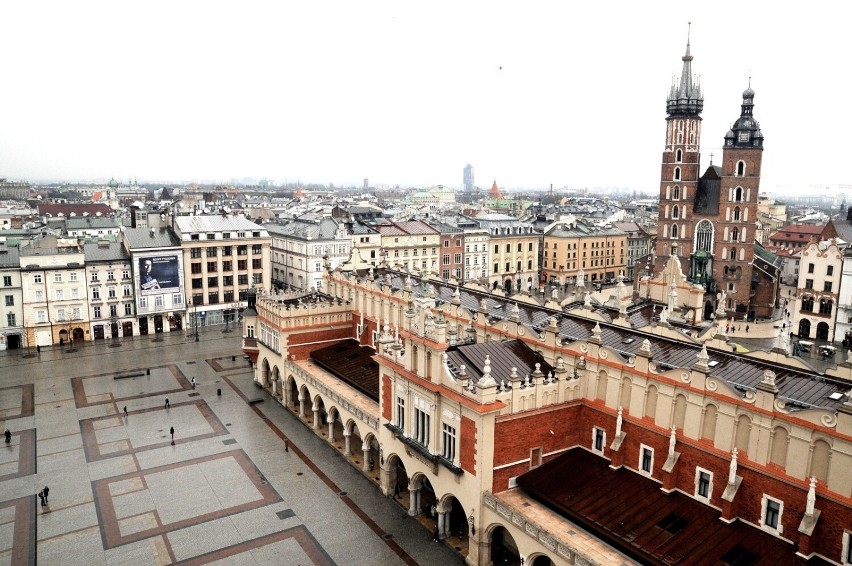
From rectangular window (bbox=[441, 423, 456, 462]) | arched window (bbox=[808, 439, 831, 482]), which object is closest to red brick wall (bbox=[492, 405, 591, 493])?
rectangular window (bbox=[441, 423, 456, 462])

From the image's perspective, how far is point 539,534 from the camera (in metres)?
30.8

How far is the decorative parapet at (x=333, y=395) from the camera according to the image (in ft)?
154

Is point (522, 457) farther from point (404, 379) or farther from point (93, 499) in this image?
point (93, 499)

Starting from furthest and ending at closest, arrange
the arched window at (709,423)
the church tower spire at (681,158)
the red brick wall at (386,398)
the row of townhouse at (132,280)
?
the church tower spire at (681,158), the row of townhouse at (132,280), the red brick wall at (386,398), the arched window at (709,423)

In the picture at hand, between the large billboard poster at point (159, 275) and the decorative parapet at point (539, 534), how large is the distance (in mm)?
77243

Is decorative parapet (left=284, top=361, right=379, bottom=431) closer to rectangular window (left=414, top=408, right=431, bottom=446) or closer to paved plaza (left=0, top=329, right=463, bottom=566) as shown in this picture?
paved plaza (left=0, top=329, right=463, bottom=566)

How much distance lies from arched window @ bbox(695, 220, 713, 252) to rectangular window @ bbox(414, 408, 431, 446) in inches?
3449

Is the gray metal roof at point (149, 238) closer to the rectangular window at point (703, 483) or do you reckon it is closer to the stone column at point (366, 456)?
the stone column at point (366, 456)

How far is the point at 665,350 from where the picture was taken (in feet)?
123

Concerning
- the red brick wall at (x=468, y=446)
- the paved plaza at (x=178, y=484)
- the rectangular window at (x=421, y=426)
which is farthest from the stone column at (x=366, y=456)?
the red brick wall at (x=468, y=446)

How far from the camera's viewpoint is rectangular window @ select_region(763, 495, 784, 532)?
28094 mm

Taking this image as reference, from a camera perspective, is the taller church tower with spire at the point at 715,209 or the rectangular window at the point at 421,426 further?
the taller church tower with spire at the point at 715,209

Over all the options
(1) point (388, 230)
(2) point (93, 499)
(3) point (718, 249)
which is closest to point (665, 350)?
(2) point (93, 499)

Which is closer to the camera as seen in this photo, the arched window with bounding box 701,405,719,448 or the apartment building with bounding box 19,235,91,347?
the arched window with bounding box 701,405,719,448
